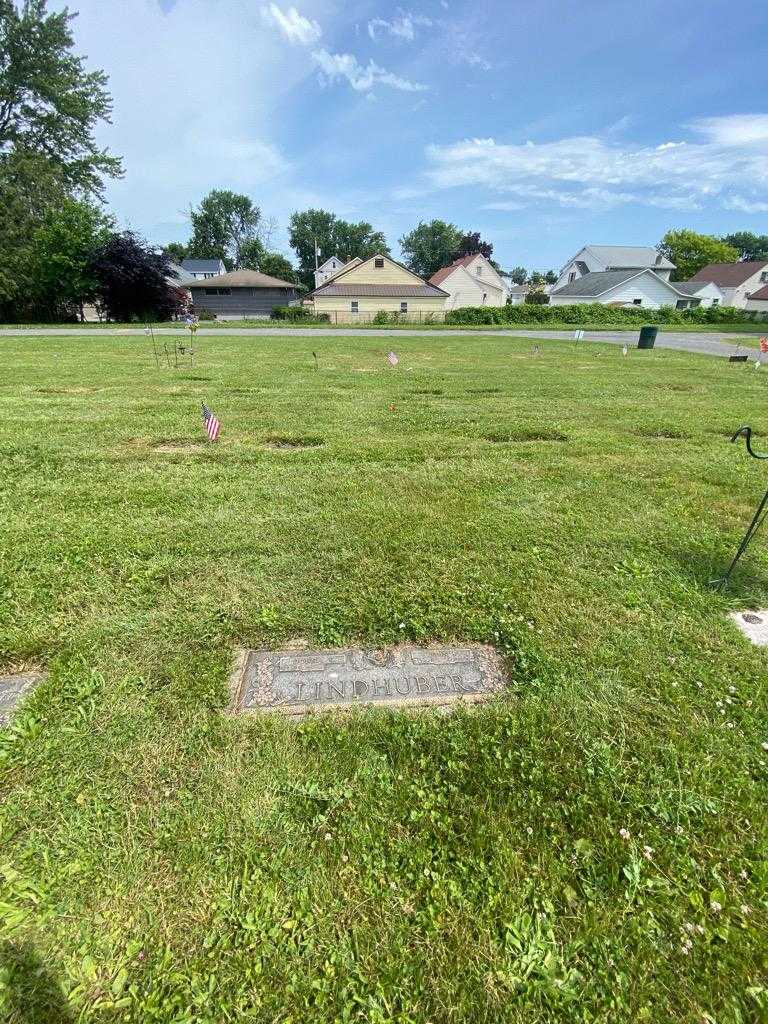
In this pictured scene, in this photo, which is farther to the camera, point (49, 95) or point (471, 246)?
point (471, 246)

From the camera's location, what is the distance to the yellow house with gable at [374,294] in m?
38.8

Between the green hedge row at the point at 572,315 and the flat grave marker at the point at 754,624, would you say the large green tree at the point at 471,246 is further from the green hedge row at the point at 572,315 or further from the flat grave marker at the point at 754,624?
the flat grave marker at the point at 754,624

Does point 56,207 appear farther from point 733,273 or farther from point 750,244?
point 750,244

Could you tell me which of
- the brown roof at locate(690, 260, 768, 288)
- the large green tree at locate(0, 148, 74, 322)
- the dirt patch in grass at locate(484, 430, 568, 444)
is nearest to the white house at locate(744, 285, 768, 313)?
the brown roof at locate(690, 260, 768, 288)

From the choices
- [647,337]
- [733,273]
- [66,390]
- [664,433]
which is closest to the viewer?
[664,433]

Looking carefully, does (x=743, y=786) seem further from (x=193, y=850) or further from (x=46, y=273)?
(x=46, y=273)

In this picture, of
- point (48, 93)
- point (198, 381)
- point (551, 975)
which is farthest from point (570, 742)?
point (48, 93)

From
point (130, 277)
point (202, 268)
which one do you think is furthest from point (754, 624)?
point (202, 268)

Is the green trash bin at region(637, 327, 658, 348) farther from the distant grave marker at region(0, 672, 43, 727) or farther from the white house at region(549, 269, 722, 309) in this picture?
the white house at region(549, 269, 722, 309)

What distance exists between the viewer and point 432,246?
76438mm

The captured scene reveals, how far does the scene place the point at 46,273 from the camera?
2938cm

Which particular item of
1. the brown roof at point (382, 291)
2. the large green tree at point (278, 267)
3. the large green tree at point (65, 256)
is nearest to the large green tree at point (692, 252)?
the brown roof at point (382, 291)

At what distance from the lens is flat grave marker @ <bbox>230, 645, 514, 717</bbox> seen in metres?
2.08

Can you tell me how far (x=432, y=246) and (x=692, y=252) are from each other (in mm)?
36982
